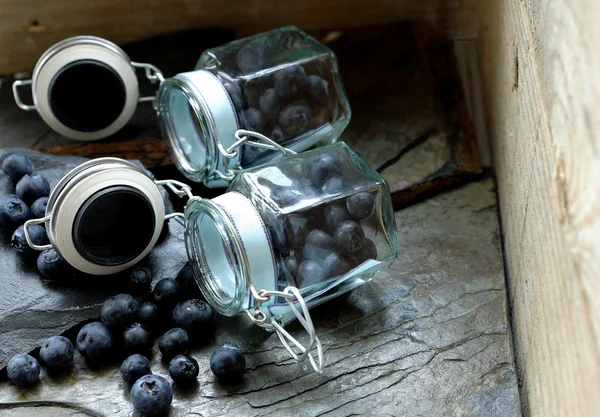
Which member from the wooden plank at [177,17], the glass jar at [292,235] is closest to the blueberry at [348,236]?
the glass jar at [292,235]

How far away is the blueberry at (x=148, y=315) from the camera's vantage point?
1.06 metres

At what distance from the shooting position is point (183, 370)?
0.99m

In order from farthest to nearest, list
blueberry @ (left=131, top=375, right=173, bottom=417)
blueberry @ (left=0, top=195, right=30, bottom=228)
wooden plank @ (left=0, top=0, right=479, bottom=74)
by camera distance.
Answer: wooden plank @ (left=0, top=0, right=479, bottom=74) → blueberry @ (left=0, top=195, right=30, bottom=228) → blueberry @ (left=131, top=375, right=173, bottom=417)

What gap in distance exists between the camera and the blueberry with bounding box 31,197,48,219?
118cm

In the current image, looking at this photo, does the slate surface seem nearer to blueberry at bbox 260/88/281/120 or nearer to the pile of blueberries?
the pile of blueberries

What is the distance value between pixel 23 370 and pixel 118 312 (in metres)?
0.13

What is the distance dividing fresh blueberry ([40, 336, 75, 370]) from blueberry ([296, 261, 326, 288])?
0.31 m

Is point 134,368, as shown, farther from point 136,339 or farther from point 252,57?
point 252,57

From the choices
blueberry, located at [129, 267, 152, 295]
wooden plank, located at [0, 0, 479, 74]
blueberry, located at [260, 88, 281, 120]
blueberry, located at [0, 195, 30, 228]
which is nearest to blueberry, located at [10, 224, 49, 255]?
blueberry, located at [0, 195, 30, 228]

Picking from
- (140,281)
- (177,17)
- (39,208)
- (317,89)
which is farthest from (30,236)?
(177,17)

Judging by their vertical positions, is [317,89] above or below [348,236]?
above

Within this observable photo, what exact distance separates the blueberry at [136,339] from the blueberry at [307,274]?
22cm

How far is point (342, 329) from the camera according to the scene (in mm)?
1078

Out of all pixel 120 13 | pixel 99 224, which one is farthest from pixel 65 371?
pixel 120 13
